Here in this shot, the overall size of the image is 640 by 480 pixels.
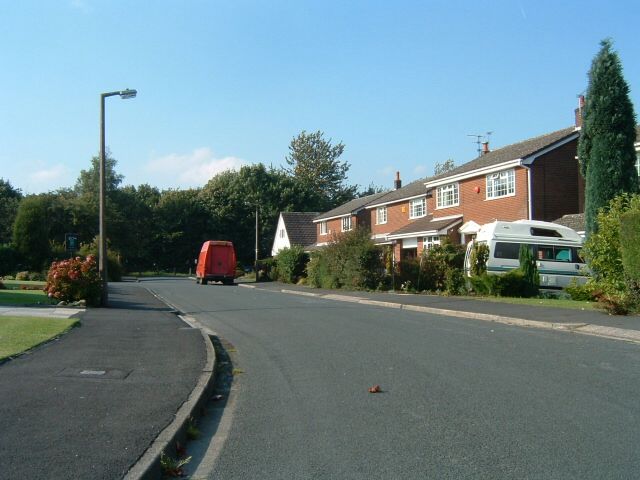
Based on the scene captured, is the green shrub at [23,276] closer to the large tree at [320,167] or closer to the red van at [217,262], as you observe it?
the red van at [217,262]

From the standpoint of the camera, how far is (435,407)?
7805 mm

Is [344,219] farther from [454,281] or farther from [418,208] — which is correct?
[454,281]

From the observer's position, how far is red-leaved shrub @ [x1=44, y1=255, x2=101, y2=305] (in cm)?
2212

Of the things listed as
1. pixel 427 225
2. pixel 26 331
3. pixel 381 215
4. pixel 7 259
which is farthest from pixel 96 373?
pixel 7 259

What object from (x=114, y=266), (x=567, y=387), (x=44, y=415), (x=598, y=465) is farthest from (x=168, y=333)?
(x=114, y=266)

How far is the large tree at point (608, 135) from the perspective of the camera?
24.8m

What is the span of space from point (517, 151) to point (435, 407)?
2743 cm

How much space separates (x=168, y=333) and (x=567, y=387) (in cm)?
870

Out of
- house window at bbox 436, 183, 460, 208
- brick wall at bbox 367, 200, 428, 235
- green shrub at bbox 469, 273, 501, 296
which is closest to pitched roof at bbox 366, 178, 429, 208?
brick wall at bbox 367, 200, 428, 235

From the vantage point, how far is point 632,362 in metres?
10.6

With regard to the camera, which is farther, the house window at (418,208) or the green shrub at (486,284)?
the house window at (418,208)

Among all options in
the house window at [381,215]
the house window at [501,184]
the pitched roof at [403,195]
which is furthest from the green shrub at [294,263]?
the house window at [501,184]

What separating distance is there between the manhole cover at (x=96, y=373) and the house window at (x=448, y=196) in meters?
28.8

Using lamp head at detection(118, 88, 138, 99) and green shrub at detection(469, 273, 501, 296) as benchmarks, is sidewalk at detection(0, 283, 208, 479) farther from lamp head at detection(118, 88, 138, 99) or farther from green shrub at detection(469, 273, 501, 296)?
green shrub at detection(469, 273, 501, 296)
